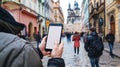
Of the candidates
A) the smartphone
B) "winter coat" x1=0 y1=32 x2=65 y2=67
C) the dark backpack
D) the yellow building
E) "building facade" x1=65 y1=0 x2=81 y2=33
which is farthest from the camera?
"building facade" x1=65 y1=0 x2=81 y2=33

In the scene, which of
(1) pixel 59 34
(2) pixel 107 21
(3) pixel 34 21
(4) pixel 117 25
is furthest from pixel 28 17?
(1) pixel 59 34

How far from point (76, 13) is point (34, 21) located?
150 metres

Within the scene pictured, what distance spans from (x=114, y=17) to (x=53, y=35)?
33353 millimetres

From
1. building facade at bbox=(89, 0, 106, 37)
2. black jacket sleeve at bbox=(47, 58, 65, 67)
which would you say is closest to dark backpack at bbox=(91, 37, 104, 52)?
black jacket sleeve at bbox=(47, 58, 65, 67)

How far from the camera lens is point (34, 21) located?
50.8 metres

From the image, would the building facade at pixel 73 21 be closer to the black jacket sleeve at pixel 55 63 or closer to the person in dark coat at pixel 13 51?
the black jacket sleeve at pixel 55 63

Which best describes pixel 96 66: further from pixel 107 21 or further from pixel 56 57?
pixel 107 21

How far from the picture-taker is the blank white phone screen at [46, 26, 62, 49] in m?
2.79

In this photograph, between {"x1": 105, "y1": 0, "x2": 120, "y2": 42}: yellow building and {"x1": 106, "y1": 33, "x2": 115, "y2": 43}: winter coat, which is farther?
{"x1": 105, "y1": 0, "x2": 120, "y2": 42}: yellow building

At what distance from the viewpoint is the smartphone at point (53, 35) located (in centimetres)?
278

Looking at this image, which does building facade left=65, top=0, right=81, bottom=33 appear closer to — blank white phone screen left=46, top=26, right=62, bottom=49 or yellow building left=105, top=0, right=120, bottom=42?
yellow building left=105, top=0, right=120, bottom=42

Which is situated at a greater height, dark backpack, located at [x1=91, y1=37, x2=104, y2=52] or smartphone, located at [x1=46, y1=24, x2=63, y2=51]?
smartphone, located at [x1=46, y1=24, x2=63, y2=51]

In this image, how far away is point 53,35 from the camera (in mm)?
2854

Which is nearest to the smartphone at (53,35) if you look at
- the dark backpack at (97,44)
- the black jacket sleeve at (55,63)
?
the black jacket sleeve at (55,63)
